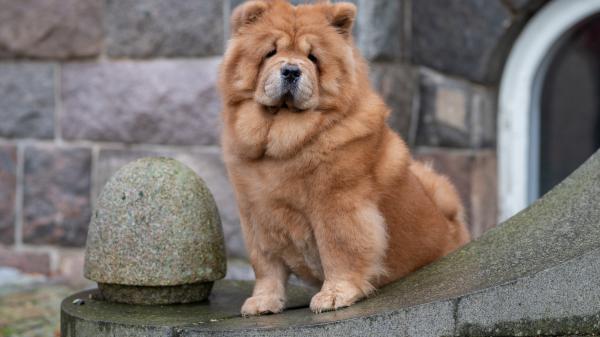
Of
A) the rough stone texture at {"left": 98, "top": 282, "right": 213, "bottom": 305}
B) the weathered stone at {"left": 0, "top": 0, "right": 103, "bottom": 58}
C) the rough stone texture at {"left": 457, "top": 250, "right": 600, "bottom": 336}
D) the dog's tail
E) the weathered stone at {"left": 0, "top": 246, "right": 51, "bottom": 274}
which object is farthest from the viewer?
the weathered stone at {"left": 0, "top": 246, "right": 51, "bottom": 274}

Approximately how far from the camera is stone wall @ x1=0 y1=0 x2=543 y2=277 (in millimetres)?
5715

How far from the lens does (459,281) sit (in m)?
3.31

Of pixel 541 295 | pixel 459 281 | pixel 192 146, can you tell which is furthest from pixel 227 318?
pixel 192 146

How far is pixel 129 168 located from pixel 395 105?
2.26m

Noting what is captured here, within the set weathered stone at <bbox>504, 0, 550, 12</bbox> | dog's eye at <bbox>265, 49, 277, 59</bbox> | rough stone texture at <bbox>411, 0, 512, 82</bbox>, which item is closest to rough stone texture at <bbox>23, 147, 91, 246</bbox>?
rough stone texture at <bbox>411, 0, 512, 82</bbox>

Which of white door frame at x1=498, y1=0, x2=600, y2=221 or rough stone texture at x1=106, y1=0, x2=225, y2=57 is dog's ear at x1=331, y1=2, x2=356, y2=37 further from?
white door frame at x1=498, y1=0, x2=600, y2=221

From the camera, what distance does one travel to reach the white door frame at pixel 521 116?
20.5ft

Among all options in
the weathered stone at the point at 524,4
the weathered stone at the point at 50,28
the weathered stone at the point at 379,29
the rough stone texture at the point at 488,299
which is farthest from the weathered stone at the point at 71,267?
the weathered stone at the point at 524,4

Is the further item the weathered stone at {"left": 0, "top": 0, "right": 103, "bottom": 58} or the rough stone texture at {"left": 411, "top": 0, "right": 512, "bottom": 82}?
the weathered stone at {"left": 0, "top": 0, "right": 103, "bottom": 58}

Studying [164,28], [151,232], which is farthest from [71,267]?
[151,232]

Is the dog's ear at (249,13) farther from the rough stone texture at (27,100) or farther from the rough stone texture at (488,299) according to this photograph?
the rough stone texture at (27,100)

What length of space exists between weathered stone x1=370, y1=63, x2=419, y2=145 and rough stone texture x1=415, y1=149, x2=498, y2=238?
27cm

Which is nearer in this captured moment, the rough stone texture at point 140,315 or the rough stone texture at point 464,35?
the rough stone texture at point 140,315

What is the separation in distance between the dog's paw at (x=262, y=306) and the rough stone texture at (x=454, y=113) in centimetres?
252
